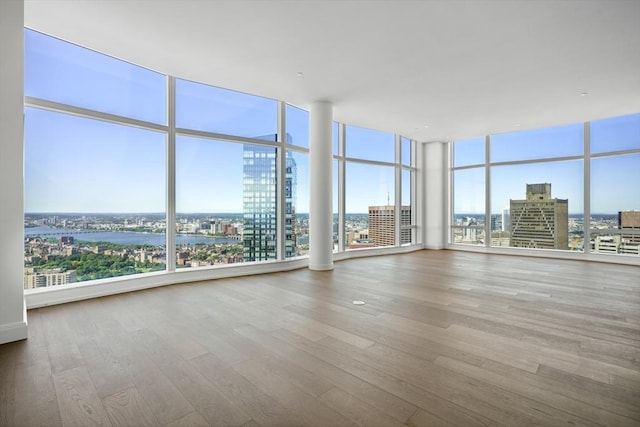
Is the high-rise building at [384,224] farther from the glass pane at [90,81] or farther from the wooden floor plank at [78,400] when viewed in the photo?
the wooden floor plank at [78,400]

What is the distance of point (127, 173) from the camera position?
15.1ft

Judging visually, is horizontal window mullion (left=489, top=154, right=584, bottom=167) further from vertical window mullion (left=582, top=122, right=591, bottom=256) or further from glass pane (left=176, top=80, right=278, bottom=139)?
glass pane (left=176, top=80, right=278, bottom=139)

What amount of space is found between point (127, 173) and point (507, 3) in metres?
5.33

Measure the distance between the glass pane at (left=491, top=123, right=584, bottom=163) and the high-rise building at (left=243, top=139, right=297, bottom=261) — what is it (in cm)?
654

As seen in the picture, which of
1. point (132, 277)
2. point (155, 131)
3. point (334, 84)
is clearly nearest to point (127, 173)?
point (155, 131)

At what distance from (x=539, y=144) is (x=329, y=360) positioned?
905 centimetres

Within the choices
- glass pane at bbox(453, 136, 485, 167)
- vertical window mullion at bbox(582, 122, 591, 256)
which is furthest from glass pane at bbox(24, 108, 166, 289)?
vertical window mullion at bbox(582, 122, 591, 256)

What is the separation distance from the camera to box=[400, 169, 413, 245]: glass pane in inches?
369

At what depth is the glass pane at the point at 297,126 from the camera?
647 centimetres

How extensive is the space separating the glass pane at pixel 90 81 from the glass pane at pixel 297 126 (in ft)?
7.93

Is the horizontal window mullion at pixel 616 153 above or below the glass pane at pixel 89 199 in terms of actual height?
above

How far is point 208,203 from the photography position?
5.43 metres

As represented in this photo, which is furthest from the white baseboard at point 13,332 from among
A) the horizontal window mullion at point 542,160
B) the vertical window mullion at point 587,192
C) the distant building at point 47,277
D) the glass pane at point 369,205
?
the vertical window mullion at point 587,192

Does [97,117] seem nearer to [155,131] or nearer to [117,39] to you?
[155,131]
